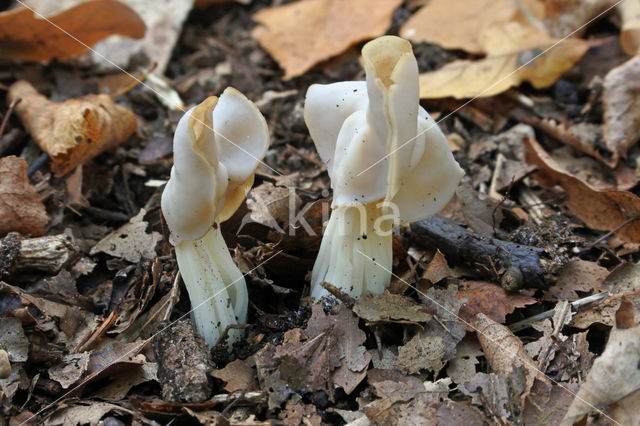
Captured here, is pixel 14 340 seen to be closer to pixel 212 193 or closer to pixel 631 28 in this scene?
pixel 212 193

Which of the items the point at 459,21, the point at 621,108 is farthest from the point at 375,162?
the point at 459,21

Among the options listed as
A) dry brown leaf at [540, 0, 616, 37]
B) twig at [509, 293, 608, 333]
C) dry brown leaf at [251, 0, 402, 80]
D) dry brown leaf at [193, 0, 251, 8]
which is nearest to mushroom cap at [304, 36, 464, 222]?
twig at [509, 293, 608, 333]

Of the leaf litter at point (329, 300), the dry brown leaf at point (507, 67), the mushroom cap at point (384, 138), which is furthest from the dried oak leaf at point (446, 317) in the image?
the dry brown leaf at point (507, 67)

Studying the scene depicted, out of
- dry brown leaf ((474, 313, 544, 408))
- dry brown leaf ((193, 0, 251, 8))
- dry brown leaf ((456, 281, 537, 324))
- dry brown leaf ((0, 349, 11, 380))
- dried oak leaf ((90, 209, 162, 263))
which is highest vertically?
dry brown leaf ((193, 0, 251, 8))

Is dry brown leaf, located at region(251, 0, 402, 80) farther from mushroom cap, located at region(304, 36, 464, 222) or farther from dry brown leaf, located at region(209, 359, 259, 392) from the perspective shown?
dry brown leaf, located at region(209, 359, 259, 392)

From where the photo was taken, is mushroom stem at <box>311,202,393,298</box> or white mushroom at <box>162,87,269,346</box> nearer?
white mushroom at <box>162,87,269,346</box>

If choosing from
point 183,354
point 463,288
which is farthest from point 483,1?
point 183,354

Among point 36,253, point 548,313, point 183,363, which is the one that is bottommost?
point 548,313
